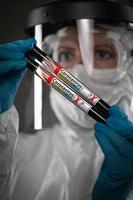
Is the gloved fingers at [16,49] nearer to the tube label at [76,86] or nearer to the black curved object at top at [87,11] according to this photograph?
the tube label at [76,86]

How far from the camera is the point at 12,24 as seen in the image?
1389 mm

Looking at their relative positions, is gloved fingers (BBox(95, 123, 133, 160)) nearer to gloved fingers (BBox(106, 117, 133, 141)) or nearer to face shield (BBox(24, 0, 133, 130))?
gloved fingers (BBox(106, 117, 133, 141))

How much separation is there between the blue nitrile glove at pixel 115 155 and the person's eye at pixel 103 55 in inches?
12.8

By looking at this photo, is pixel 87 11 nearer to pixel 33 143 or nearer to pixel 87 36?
pixel 87 36

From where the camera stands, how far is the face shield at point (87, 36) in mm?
1053

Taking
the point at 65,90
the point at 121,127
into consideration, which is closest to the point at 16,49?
the point at 65,90

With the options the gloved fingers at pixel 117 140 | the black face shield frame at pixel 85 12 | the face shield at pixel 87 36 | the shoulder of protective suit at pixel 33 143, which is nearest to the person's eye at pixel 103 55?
the face shield at pixel 87 36

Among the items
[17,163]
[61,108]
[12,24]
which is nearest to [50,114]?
[61,108]

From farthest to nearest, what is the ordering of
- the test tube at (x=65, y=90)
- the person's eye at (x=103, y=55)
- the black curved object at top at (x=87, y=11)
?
the person's eye at (x=103, y=55), the black curved object at top at (x=87, y=11), the test tube at (x=65, y=90)

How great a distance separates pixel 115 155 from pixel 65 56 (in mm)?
425

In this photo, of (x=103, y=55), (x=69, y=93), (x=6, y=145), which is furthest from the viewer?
(x=103, y=55)

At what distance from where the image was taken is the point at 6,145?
0.89 meters

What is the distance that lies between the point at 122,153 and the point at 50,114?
1.16 ft

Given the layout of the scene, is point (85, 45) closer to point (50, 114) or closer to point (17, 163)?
point (50, 114)
